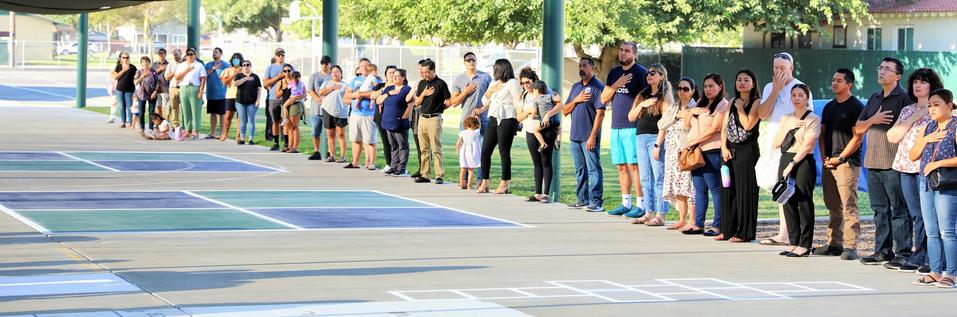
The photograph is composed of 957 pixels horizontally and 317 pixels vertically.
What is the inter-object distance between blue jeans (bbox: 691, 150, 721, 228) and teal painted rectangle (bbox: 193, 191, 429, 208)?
3649mm

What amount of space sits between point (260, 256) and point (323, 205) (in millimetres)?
4524

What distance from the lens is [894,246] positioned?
13062 mm

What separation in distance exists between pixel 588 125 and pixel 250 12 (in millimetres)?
99554

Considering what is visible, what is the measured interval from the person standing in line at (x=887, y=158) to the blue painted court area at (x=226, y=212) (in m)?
3.93

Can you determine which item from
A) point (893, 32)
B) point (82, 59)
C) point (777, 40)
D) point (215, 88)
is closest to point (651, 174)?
point (215, 88)

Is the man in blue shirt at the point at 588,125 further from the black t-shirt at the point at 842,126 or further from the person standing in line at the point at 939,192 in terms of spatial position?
the person standing in line at the point at 939,192

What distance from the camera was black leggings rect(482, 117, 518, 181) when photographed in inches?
704

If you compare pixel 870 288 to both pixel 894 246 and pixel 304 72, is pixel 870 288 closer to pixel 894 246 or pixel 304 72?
pixel 894 246

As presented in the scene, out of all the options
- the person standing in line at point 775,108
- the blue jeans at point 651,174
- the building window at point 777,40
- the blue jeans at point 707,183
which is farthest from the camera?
the building window at point 777,40

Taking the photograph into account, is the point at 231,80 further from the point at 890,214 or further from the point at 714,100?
the point at 890,214

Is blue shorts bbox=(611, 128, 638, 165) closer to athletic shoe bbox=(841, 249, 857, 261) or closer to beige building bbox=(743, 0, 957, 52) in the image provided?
athletic shoe bbox=(841, 249, 857, 261)

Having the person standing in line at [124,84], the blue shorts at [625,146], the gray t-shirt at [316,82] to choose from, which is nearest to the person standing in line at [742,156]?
the blue shorts at [625,146]

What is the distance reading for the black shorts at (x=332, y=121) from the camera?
22.4 metres

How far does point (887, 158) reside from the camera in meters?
12.1
